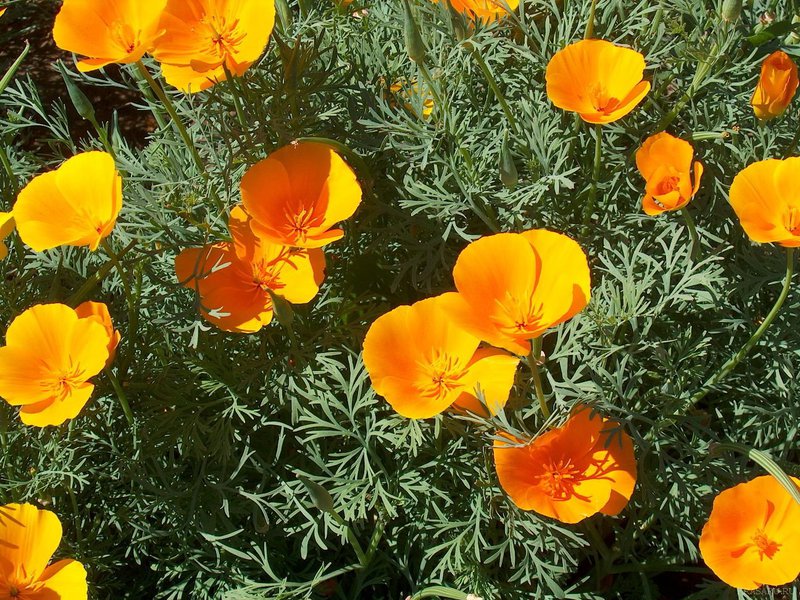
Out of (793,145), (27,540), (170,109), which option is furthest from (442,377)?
(793,145)

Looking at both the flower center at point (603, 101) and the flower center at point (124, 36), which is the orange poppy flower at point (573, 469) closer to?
the flower center at point (603, 101)

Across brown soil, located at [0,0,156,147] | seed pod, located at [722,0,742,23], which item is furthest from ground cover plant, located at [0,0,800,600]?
brown soil, located at [0,0,156,147]

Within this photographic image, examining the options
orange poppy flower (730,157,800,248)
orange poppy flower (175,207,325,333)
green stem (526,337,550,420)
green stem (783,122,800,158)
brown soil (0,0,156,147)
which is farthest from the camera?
brown soil (0,0,156,147)

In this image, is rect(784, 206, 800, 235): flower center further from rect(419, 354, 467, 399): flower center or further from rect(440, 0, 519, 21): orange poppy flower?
rect(440, 0, 519, 21): orange poppy flower

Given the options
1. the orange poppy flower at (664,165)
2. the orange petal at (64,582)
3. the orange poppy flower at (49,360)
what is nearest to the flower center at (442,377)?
the orange poppy flower at (664,165)

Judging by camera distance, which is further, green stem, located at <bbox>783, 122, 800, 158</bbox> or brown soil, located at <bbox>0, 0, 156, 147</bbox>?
brown soil, located at <bbox>0, 0, 156, 147</bbox>

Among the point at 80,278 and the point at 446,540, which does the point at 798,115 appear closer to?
the point at 446,540

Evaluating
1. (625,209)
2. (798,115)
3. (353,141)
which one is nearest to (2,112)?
(353,141)
